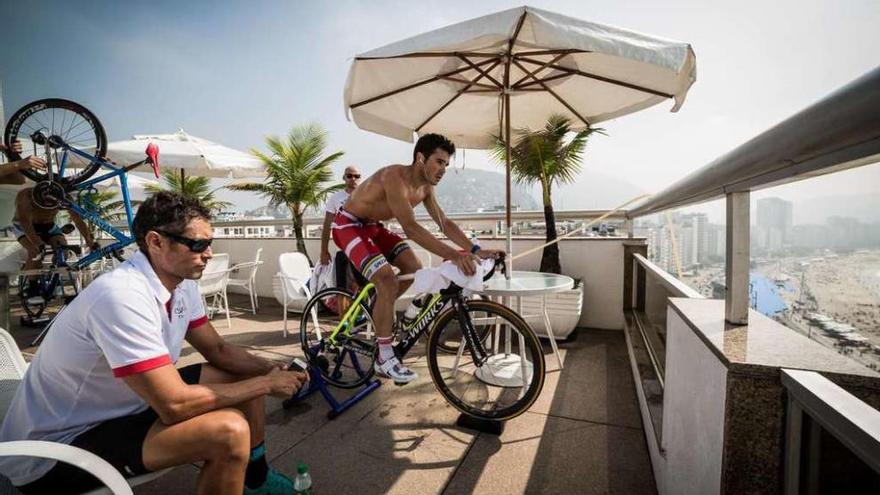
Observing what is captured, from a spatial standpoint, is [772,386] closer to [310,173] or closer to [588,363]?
[588,363]

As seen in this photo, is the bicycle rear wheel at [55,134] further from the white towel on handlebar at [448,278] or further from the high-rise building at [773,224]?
the high-rise building at [773,224]

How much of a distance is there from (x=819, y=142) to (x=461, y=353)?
8.65 ft

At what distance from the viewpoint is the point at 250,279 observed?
18.6ft

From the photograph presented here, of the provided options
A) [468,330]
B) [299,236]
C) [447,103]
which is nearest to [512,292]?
[468,330]

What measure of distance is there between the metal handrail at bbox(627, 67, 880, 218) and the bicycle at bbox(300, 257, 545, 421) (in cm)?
181

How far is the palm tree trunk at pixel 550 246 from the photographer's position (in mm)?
4543

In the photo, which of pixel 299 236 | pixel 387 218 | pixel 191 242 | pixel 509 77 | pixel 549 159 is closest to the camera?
pixel 191 242

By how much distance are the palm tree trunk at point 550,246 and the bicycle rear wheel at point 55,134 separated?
5.71 m

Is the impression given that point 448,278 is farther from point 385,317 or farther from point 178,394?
point 178,394

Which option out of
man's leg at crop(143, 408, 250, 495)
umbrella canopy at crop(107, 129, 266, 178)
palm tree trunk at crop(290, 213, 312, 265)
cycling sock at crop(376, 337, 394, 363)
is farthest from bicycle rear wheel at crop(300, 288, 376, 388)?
umbrella canopy at crop(107, 129, 266, 178)

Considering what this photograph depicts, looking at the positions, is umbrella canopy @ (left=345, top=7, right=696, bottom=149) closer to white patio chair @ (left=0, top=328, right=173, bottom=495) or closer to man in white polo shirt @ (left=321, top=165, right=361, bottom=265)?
man in white polo shirt @ (left=321, top=165, right=361, bottom=265)

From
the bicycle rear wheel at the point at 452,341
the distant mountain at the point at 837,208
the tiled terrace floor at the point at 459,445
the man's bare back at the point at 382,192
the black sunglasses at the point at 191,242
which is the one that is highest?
the man's bare back at the point at 382,192

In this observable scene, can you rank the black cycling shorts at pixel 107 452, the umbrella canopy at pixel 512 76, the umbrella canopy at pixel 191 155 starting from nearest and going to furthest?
the black cycling shorts at pixel 107 452 < the umbrella canopy at pixel 512 76 < the umbrella canopy at pixel 191 155

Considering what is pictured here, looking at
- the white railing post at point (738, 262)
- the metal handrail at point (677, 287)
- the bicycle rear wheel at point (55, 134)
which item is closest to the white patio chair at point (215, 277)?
the bicycle rear wheel at point (55, 134)
